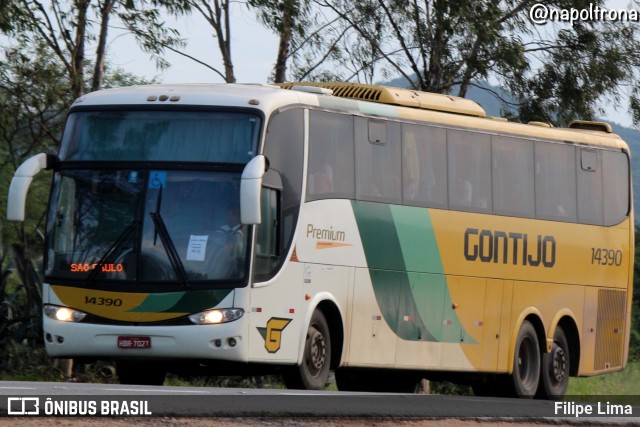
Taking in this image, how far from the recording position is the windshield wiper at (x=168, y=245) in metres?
14.8

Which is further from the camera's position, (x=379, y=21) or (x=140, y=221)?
(x=379, y=21)

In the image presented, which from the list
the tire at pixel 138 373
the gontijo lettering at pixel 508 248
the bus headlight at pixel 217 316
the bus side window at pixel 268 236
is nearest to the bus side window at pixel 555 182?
the gontijo lettering at pixel 508 248

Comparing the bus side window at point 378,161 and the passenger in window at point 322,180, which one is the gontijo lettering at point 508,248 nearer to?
the bus side window at point 378,161

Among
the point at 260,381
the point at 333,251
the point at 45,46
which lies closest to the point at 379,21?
the point at 45,46

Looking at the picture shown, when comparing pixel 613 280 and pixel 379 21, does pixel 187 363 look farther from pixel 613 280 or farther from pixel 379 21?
pixel 379 21

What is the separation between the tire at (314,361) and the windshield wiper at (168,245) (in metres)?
1.64

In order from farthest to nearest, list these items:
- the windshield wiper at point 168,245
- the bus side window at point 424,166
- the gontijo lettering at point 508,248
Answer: the gontijo lettering at point 508,248 → the bus side window at point 424,166 → the windshield wiper at point 168,245

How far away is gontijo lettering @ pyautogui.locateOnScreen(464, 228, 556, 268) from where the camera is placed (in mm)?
18906

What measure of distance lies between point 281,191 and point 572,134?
23.0 feet

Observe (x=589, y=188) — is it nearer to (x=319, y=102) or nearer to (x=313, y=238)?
(x=319, y=102)

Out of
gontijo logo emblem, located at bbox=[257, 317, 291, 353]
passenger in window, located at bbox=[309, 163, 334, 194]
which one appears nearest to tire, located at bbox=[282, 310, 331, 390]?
gontijo logo emblem, located at bbox=[257, 317, 291, 353]

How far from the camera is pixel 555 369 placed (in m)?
20.6

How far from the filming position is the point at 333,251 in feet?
53.5

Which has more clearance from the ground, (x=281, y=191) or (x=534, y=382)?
(x=281, y=191)
